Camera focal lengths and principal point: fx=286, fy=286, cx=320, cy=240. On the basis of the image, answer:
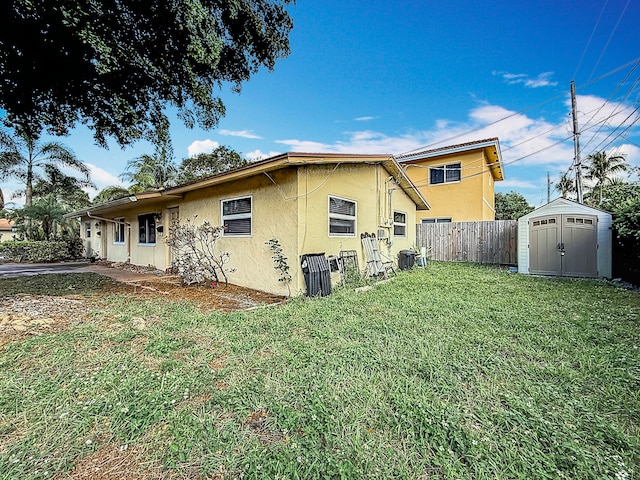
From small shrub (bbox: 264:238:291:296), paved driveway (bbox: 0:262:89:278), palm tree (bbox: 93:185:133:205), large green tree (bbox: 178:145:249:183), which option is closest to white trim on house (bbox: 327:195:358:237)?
small shrub (bbox: 264:238:291:296)

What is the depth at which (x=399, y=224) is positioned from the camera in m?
11.5

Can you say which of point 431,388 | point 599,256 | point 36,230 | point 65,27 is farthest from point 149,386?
point 36,230

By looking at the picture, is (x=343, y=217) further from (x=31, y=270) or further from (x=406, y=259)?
(x=31, y=270)

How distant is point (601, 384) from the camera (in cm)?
263

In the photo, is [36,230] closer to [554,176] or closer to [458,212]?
[458,212]

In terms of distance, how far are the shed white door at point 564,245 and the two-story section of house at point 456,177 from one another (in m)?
5.27

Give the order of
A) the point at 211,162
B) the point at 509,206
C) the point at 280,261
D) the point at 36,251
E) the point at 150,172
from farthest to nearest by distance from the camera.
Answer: the point at 509,206 < the point at 211,162 < the point at 150,172 < the point at 36,251 < the point at 280,261

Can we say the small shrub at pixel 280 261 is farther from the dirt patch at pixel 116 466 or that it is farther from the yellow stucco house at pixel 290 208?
the dirt patch at pixel 116 466

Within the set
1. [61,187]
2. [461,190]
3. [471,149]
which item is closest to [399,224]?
[461,190]

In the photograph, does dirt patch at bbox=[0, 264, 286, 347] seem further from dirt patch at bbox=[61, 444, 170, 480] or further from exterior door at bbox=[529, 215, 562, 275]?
exterior door at bbox=[529, 215, 562, 275]

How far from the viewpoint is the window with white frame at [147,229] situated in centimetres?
1125

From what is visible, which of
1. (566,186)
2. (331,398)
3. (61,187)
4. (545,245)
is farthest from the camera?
(566,186)

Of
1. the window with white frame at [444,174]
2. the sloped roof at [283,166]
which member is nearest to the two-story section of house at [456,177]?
the window with white frame at [444,174]

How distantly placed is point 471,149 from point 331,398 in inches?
592
